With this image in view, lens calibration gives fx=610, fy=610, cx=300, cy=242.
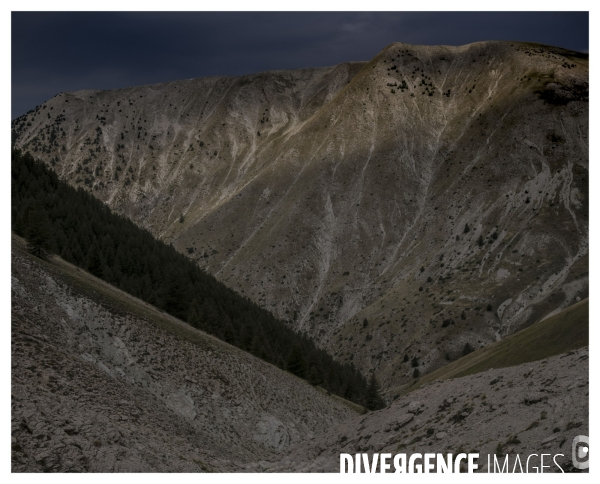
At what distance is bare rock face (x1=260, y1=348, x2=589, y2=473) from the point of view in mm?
25406

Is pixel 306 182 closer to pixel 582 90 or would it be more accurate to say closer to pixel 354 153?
pixel 354 153

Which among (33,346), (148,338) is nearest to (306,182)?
(148,338)

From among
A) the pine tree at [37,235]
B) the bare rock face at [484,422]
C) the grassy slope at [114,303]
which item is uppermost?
Result: the pine tree at [37,235]

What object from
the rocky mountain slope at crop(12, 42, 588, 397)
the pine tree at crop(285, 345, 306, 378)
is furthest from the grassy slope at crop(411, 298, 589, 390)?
the rocky mountain slope at crop(12, 42, 588, 397)

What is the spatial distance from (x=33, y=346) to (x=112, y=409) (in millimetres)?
6345

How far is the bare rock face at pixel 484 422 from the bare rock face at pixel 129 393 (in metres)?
6.82

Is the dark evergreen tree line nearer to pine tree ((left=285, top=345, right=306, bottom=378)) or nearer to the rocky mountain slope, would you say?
pine tree ((left=285, top=345, right=306, bottom=378))

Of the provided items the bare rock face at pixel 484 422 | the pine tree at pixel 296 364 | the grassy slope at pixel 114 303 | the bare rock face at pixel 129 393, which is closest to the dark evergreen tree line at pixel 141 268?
the pine tree at pixel 296 364

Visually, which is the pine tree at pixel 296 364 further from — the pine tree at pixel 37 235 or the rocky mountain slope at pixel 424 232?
the rocky mountain slope at pixel 424 232

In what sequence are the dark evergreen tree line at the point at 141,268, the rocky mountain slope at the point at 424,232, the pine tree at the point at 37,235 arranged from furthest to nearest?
the rocky mountain slope at the point at 424,232 < the dark evergreen tree line at the point at 141,268 < the pine tree at the point at 37,235

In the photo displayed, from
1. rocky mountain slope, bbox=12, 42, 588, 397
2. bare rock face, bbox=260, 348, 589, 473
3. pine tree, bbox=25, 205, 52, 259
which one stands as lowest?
bare rock face, bbox=260, 348, 589, 473

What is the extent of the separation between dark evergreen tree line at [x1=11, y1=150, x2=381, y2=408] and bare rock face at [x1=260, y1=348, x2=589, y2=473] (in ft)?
115

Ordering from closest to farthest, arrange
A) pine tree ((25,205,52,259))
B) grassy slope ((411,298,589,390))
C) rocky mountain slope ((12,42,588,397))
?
grassy slope ((411,298,589,390)) → pine tree ((25,205,52,259)) → rocky mountain slope ((12,42,588,397))

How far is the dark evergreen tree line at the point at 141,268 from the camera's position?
71.4 m
